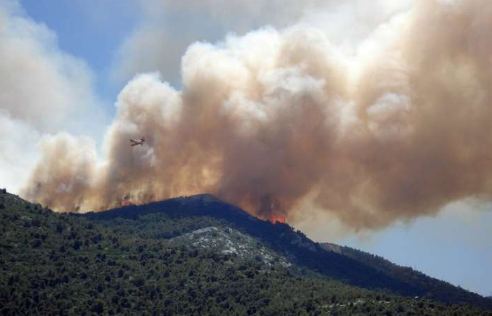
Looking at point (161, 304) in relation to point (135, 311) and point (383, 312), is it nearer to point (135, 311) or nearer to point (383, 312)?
point (135, 311)

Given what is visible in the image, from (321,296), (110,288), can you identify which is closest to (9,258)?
(110,288)

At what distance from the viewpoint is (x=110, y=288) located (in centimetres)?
19688

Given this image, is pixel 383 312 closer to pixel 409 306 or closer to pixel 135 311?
pixel 409 306

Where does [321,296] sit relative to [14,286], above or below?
above

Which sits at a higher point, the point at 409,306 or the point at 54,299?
the point at 409,306

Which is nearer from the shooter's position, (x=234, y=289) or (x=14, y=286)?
(x=14, y=286)

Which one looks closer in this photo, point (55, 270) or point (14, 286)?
point (14, 286)

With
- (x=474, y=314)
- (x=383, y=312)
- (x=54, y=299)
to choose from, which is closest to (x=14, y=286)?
(x=54, y=299)

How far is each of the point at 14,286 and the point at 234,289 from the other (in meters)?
53.9

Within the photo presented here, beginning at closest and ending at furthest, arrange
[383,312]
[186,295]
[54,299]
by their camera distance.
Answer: [383,312], [54,299], [186,295]

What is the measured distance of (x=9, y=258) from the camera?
197000 mm

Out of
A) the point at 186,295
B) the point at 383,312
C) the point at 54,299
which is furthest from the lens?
the point at 186,295

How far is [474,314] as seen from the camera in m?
174

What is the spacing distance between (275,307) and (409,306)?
3119cm
